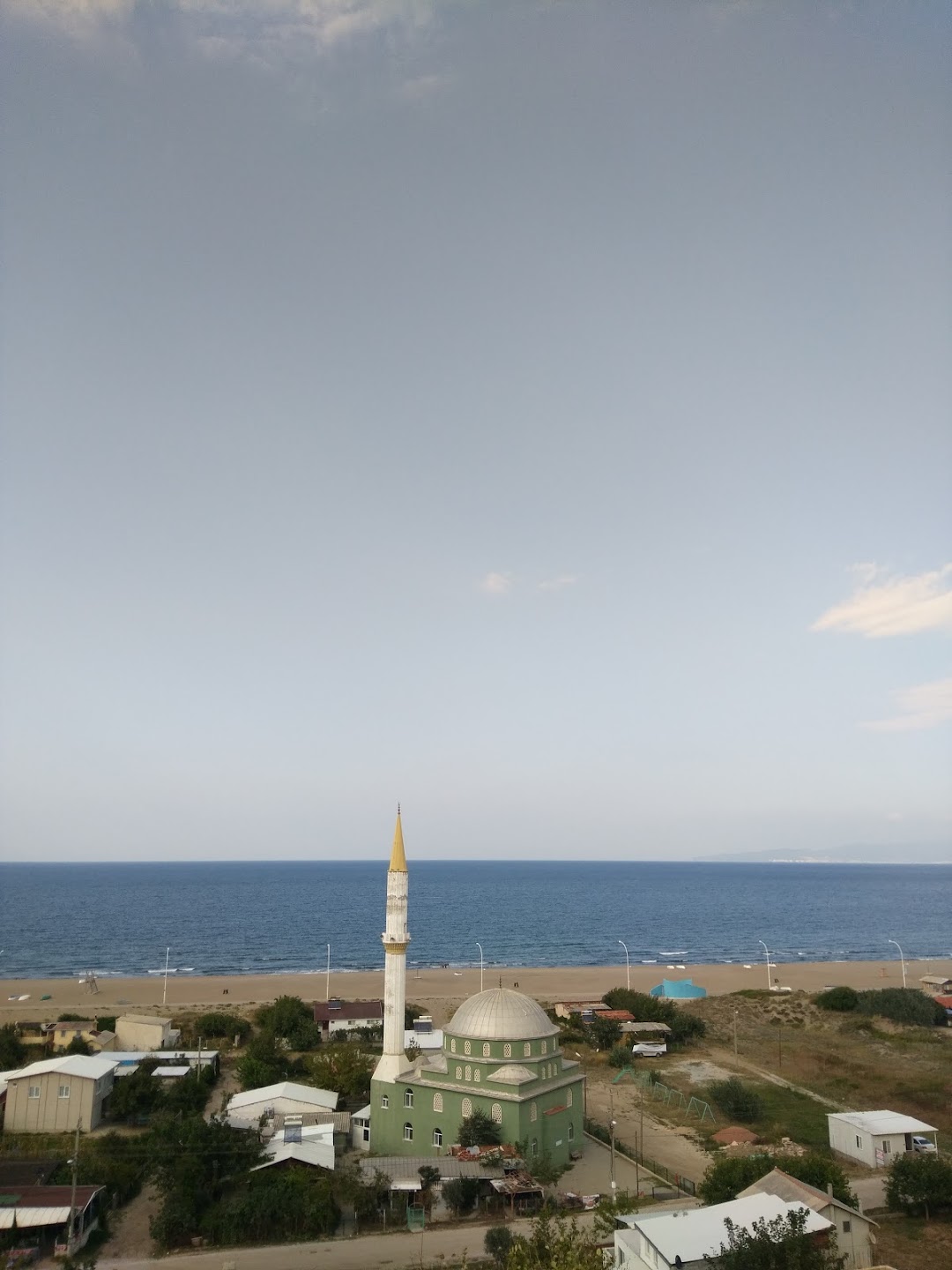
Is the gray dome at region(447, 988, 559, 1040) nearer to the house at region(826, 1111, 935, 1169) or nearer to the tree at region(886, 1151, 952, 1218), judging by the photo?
the house at region(826, 1111, 935, 1169)

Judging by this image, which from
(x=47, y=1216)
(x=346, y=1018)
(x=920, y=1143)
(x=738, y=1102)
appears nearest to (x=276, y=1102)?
(x=47, y=1216)

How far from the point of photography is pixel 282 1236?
29406 millimetres

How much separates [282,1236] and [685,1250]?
14.2m

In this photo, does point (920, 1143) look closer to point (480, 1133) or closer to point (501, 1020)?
point (501, 1020)

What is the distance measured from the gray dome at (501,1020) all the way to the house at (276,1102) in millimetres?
7665

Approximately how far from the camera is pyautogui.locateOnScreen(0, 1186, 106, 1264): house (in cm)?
2752

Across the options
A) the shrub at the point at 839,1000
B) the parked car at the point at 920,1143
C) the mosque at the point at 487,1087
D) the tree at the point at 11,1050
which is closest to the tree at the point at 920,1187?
the parked car at the point at 920,1143

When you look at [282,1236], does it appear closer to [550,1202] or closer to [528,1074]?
[550,1202]

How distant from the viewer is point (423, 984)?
87.9m

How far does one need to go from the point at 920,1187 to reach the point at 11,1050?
155ft

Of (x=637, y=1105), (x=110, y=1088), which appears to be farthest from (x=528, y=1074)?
(x=110, y=1088)

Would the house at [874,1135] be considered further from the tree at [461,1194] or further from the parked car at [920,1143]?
the tree at [461,1194]

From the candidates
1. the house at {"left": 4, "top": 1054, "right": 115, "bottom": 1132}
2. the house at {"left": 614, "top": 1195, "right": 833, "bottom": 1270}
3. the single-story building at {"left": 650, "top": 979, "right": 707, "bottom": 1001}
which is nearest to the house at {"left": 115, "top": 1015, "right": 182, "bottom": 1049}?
the house at {"left": 4, "top": 1054, "right": 115, "bottom": 1132}

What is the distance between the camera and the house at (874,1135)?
117 ft
